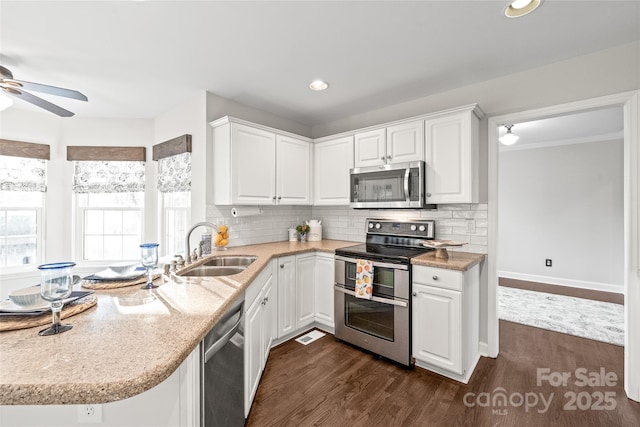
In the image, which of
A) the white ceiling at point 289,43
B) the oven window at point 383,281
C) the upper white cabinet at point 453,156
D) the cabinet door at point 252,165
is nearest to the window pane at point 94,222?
the white ceiling at point 289,43

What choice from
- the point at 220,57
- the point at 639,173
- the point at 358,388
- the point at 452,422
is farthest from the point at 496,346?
the point at 220,57

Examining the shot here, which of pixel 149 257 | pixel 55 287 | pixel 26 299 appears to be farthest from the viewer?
pixel 149 257

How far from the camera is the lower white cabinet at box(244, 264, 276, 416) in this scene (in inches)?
67.3

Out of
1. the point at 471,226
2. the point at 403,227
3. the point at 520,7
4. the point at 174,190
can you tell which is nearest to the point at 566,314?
the point at 471,226

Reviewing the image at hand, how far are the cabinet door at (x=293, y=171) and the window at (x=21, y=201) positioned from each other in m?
2.86

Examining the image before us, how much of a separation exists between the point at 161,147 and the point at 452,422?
3.79 meters

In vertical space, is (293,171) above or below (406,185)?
above

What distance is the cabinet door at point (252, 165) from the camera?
9.16ft

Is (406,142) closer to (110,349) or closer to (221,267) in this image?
(221,267)

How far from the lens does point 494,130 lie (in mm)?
Answer: 2574

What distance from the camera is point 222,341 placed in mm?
1322

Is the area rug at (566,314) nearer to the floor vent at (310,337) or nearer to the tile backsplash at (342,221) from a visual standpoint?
the tile backsplash at (342,221)

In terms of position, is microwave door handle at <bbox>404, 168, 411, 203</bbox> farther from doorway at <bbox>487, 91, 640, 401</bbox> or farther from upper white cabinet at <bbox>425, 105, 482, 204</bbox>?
doorway at <bbox>487, 91, 640, 401</bbox>

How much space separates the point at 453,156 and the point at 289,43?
161cm
